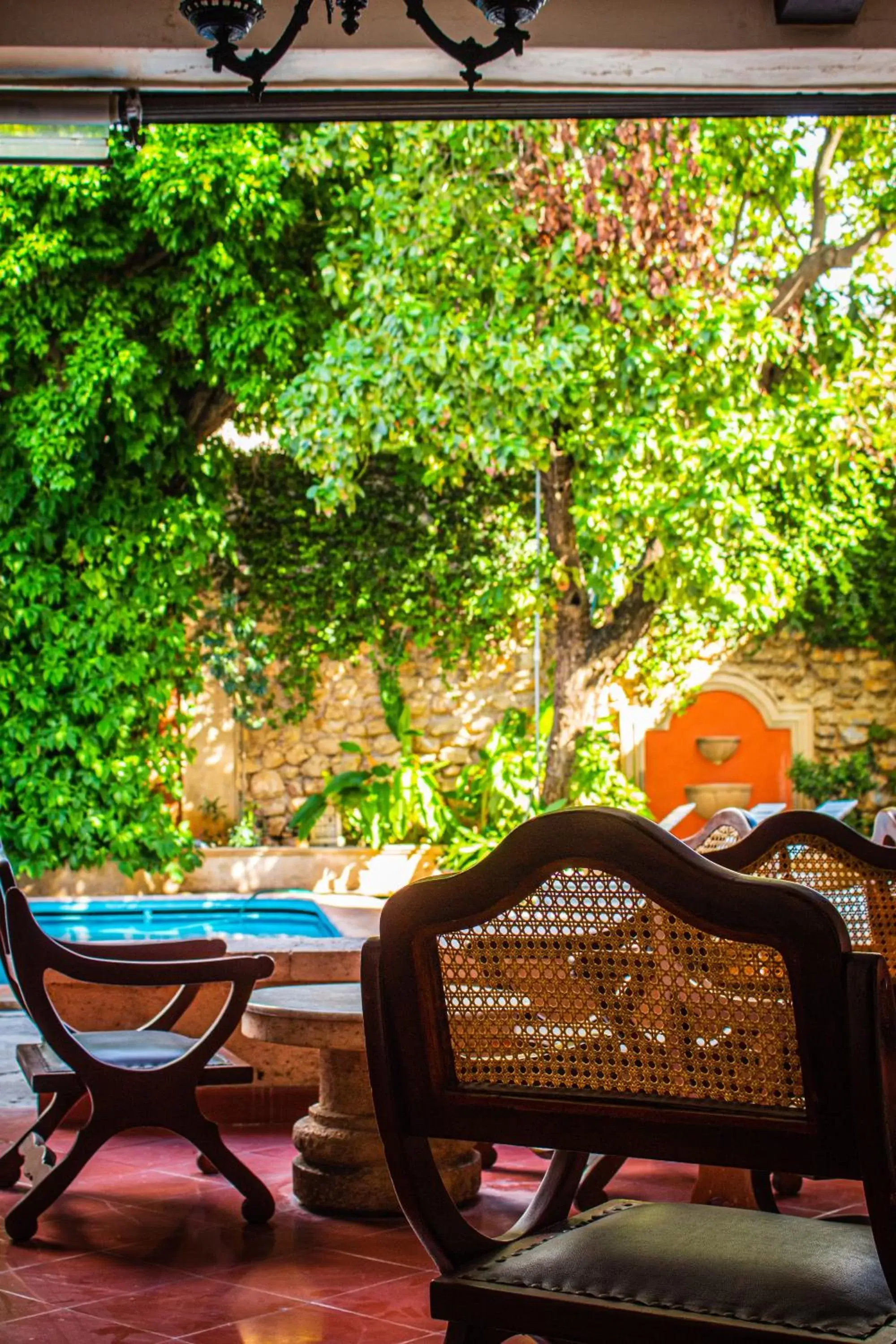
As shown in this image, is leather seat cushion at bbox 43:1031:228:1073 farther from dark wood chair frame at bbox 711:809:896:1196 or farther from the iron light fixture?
the iron light fixture

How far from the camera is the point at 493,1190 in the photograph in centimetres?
329

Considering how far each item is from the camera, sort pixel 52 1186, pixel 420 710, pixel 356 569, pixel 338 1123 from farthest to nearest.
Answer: pixel 420 710, pixel 356 569, pixel 338 1123, pixel 52 1186

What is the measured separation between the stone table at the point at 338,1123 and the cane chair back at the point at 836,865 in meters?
0.89

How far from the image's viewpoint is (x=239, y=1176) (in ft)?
9.96

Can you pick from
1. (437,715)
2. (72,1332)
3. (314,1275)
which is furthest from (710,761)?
(72,1332)

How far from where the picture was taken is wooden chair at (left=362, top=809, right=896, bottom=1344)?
122 cm

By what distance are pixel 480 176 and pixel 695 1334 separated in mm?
6977

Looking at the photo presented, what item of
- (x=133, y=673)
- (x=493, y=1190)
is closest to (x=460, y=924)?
(x=493, y=1190)

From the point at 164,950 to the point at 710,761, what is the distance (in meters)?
8.31

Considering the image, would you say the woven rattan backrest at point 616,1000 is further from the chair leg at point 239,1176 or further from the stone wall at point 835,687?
the stone wall at point 835,687

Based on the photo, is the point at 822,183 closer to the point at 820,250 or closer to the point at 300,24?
the point at 820,250

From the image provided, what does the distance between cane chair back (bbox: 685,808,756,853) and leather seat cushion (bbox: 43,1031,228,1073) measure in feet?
4.14

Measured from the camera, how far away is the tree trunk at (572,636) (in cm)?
865

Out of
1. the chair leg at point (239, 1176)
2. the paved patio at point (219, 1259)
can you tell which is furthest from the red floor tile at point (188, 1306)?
the chair leg at point (239, 1176)
